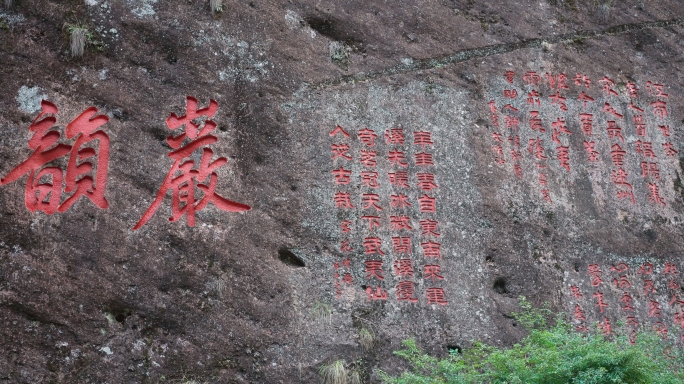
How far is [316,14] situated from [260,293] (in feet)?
6.63


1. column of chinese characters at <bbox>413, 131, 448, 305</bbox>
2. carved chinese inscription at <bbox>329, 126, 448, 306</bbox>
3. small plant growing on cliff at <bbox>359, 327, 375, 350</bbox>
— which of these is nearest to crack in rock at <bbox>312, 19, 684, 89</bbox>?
carved chinese inscription at <bbox>329, 126, 448, 306</bbox>

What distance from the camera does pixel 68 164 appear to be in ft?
11.6

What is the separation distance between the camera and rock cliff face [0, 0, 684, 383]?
Result: 11.3 ft

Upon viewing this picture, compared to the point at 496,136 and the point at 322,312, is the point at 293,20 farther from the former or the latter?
the point at 322,312

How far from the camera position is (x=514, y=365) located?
294cm

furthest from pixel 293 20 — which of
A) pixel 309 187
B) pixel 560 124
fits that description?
pixel 560 124

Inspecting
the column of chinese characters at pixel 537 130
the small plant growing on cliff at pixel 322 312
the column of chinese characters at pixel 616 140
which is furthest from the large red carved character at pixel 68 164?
the column of chinese characters at pixel 616 140

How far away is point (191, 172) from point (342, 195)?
0.95 meters

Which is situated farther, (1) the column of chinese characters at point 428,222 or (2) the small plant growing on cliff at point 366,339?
(1) the column of chinese characters at point 428,222

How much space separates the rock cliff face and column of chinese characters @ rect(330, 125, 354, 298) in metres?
0.01

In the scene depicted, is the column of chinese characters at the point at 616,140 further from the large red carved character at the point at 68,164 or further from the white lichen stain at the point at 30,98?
the white lichen stain at the point at 30,98

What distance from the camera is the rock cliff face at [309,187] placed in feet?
11.3

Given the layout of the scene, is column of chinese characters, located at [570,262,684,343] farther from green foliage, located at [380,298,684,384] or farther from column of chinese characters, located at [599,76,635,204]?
green foliage, located at [380,298,684,384]

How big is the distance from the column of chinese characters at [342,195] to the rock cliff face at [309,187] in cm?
1
